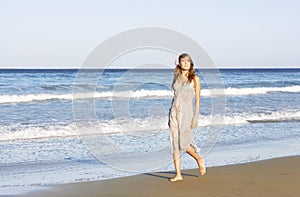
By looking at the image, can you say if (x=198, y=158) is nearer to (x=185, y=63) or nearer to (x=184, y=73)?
(x=184, y=73)

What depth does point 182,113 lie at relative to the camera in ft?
22.4

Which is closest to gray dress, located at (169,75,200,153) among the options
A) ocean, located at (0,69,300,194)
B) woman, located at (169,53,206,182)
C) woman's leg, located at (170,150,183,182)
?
woman, located at (169,53,206,182)

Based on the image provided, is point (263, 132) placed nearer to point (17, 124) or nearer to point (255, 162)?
point (255, 162)

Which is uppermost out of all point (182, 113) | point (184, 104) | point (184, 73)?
point (184, 73)

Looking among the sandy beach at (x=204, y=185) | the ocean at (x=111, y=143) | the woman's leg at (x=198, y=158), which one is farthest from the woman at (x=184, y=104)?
the ocean at (x=111, y=143)

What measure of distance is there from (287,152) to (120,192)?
4.57 metres

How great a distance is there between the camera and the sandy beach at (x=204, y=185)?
20.9ft

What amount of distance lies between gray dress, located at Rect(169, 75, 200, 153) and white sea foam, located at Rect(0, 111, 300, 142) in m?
5.99

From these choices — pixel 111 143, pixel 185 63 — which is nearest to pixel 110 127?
pixel 111 143

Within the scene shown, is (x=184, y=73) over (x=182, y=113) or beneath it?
over

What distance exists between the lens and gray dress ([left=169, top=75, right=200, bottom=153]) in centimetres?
681

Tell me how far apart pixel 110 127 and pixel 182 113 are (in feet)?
24.3

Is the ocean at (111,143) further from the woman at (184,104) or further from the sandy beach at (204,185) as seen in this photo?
the woman at (184,104)

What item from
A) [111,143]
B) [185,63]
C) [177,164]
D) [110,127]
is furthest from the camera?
[110,127]
